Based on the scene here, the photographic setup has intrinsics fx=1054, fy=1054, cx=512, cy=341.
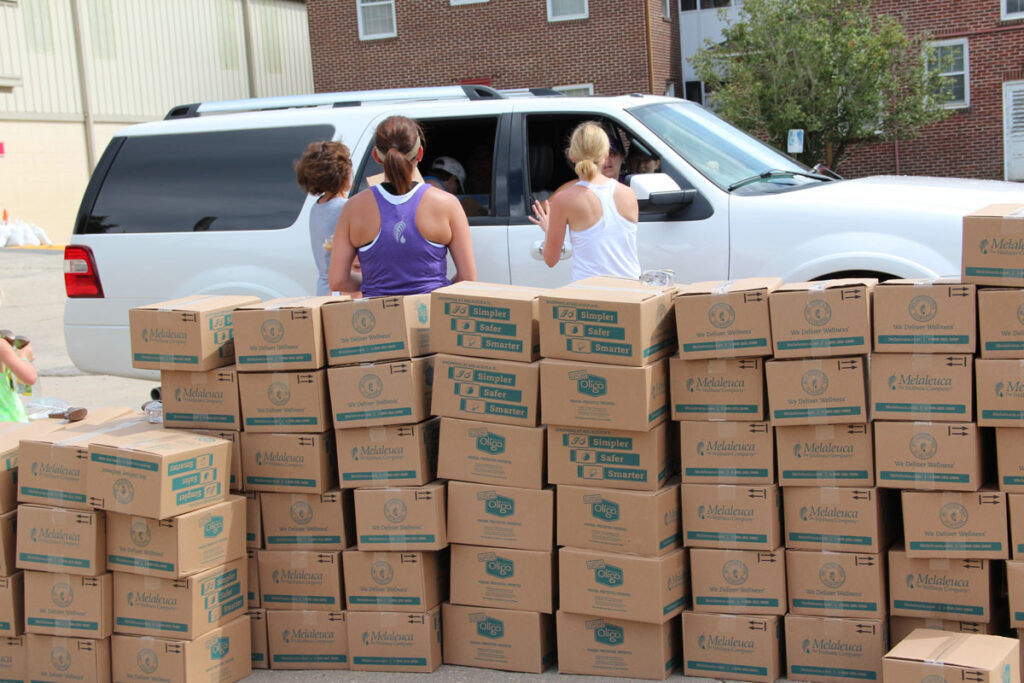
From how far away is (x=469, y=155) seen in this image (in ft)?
21.5

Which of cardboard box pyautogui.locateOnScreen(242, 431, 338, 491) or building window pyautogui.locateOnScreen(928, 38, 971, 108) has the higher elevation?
building window pyautogui.locateOnScreen(928, 38, 971, 108)

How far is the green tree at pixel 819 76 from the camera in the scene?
21.1 meters

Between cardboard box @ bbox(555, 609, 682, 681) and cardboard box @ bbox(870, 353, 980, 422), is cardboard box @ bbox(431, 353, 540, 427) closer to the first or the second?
cardboard box @ bbox(555, 609, 682, 681)

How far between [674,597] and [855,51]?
19.3 meters

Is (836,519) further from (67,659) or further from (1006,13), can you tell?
(1006,13)

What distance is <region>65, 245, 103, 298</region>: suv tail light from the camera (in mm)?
6711

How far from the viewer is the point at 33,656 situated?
4.23m

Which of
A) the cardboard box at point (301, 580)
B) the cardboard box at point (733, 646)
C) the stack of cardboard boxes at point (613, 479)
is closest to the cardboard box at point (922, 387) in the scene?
the stack of cardboard boxes at point (613, 479)

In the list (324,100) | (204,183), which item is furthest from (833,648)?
(324,100)

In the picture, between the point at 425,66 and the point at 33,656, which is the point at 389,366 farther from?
the point at 425,66

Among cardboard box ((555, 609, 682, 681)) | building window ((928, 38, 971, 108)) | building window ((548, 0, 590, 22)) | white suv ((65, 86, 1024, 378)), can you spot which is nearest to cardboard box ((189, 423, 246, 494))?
cardboard box ((555, 609, 682, 681))

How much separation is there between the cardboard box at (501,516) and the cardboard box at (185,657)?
3.18ft

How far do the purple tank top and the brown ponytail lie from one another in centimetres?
7

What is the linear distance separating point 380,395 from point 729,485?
55.2 inches
